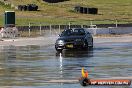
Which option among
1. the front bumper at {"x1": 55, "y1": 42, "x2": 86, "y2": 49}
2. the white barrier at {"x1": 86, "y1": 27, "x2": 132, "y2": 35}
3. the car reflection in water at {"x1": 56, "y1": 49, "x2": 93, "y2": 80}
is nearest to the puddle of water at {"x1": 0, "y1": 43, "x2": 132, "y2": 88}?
the car reflection in water at {"x1": 56, "y1": 49, "x2": 93, "y2": 80}

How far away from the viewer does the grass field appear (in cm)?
8056

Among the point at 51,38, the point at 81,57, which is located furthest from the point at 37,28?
the point at 81,57

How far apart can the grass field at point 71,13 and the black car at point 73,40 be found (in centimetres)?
3329

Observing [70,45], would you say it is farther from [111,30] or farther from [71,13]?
[71,13]

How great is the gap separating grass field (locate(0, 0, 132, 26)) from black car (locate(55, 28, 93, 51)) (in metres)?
33.3

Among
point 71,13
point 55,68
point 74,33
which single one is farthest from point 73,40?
point 71,13

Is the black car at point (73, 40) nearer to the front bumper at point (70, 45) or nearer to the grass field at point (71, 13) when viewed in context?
the front bumper at point (70, 45)

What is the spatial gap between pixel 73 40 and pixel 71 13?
48747mm

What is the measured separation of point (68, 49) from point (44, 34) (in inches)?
820

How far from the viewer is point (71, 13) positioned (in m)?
87.8

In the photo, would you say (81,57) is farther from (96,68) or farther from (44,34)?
(44,34)

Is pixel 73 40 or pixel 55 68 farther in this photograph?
pixel 73 40

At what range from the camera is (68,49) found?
131ft

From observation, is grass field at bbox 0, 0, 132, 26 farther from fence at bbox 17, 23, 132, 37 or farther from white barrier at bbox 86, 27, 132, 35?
white barrier at bbox 86, 27, 132, 35
